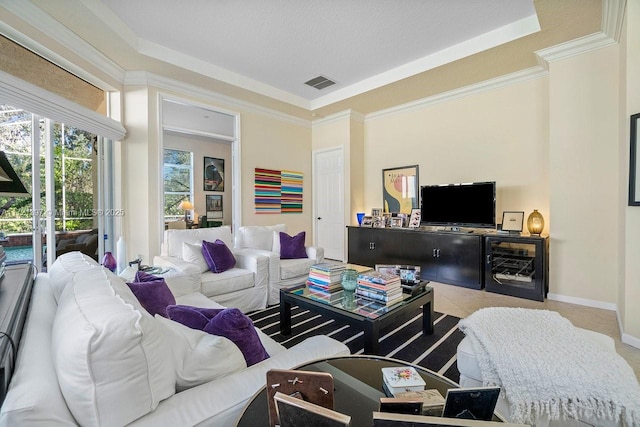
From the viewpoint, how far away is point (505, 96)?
3.99 meters

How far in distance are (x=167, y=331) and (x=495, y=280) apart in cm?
385

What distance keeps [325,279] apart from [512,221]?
→ 8.87ft

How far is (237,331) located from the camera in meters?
1.14

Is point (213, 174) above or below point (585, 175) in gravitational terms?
above

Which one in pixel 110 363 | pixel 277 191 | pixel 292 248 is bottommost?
pixel 292 248

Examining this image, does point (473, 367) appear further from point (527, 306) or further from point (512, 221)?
point (512, 221)

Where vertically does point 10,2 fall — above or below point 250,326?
above

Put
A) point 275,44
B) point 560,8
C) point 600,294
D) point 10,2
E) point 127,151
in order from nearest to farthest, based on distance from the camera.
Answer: point 10,2 → point 560,8 → point 600,294 → point 275,44 → point 127,151

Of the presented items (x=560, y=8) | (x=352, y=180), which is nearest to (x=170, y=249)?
(x=352, y=180)

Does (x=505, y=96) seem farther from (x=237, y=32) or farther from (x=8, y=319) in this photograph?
(x=8, y=319)

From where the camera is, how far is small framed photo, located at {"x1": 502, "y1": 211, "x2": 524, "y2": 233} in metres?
3.62

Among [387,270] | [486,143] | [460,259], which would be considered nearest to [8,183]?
[387,270]

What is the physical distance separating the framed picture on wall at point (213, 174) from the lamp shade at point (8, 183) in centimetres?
544

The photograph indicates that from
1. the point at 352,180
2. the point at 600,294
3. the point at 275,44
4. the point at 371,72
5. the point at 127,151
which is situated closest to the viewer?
the point at 600,294
